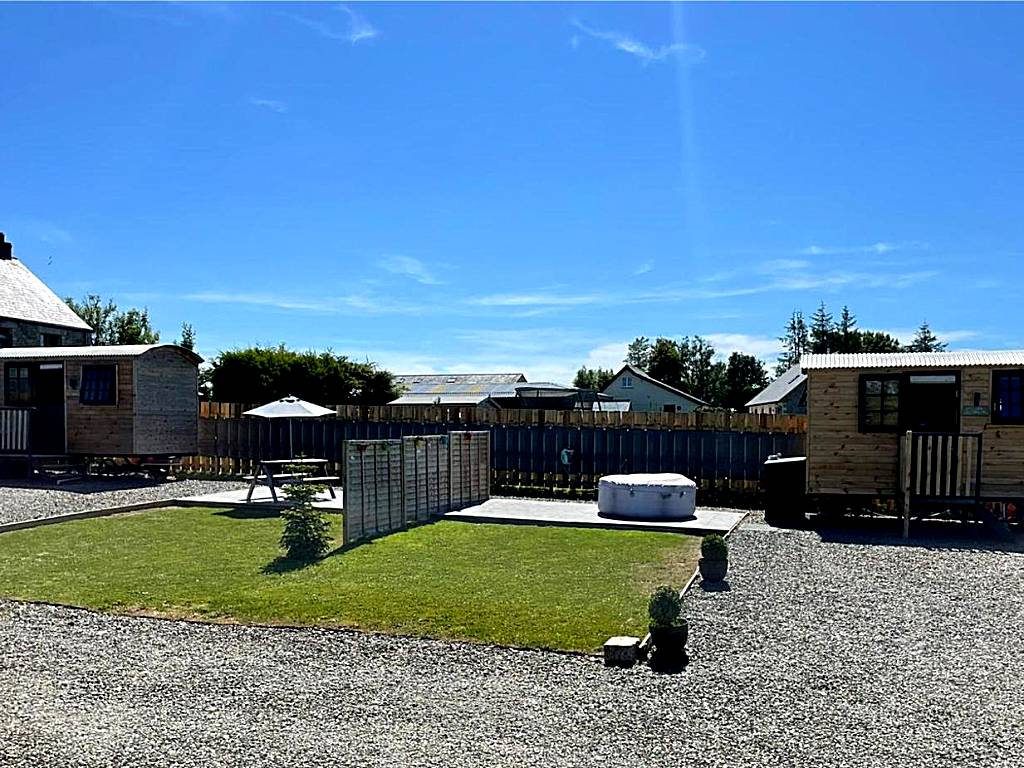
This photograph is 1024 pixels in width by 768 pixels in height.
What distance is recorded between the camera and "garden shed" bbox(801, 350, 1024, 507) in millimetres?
13562

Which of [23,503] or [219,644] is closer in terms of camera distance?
[219,644]

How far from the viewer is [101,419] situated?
20.5m

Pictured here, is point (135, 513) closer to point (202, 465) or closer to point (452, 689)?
point (202, 465)

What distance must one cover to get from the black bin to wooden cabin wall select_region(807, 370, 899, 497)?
19 cm

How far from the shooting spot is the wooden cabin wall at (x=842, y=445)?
569 inches

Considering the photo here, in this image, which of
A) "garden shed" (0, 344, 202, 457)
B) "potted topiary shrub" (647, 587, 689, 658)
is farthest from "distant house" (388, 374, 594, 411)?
"potted topiary shrub" (647, 587, 689, 658)

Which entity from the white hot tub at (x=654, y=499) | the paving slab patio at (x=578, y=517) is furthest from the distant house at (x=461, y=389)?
the white hot tub at (x=654, y=499)

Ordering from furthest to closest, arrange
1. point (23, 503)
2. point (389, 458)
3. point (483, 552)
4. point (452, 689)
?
1. point (23, 503)
2. point (389, 458)
3. point (483, 552)
4. point (452, 689)

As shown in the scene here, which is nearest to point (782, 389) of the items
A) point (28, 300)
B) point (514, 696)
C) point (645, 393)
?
point (645, 393)

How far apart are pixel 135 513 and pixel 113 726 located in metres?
10.4

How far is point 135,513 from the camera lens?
14.8 metres

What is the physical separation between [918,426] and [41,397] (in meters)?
18.4

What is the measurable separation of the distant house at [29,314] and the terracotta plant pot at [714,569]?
23.5 m

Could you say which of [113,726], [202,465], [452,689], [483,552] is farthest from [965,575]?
[202,465]
